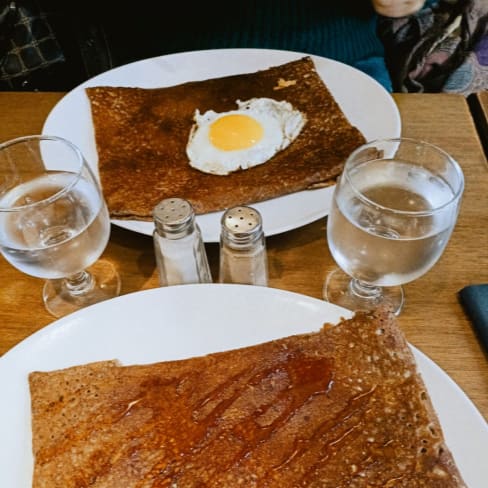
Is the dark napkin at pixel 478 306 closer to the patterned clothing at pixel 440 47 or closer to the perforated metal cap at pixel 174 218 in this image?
the perforated metal cap at pixel 174 218

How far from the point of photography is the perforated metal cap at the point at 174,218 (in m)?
1.01

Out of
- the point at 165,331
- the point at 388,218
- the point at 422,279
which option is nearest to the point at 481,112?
the point at 422,279

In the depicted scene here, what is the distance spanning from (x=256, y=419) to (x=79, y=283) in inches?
20.3

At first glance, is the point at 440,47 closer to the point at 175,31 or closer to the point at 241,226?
the point at 175,31

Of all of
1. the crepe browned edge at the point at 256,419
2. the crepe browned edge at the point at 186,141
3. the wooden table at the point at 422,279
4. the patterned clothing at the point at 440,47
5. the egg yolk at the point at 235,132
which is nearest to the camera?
the crepe browned edge at the point at 256,419

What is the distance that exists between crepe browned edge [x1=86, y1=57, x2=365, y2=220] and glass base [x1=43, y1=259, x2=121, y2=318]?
14 centimetres

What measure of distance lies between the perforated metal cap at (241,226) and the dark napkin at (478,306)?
43 centimetres

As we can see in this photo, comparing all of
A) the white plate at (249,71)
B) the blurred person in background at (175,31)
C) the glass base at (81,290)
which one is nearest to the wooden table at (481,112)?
the white plate at (249,71)

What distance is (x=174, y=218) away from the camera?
39.7 inches

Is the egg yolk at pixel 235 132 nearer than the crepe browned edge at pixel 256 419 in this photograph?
No

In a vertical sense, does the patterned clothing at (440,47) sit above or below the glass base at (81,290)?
below

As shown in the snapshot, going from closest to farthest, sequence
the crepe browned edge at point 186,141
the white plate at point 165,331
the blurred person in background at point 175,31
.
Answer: the white plate at point 165,331, the crepe browned edge at point 186,141, the blurred person in background at point 175,31

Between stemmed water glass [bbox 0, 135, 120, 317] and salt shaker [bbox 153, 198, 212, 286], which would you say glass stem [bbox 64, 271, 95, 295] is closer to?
stemmed water glass [bbox 0, 135, 120, 317]

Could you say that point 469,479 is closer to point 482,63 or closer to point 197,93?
point 197,93
